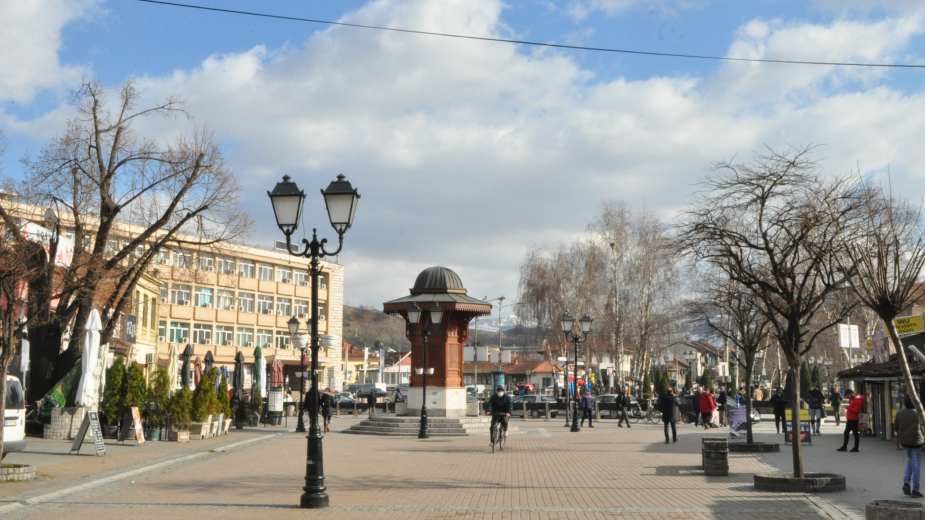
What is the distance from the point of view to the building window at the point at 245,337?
80287 millimetres

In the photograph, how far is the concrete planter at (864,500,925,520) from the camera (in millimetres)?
8742

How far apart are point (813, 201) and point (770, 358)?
296ft

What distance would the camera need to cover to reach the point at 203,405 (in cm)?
2800

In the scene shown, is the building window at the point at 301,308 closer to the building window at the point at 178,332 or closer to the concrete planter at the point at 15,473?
the building window at the point at 178,332

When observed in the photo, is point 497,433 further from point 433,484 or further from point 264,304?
point 264,304

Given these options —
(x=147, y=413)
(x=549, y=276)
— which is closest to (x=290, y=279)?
(x=549, y=276)

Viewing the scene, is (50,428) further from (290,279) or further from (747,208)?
(290,279)

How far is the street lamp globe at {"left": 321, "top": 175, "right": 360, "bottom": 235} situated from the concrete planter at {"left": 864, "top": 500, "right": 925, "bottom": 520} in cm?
827

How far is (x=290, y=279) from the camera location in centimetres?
8581

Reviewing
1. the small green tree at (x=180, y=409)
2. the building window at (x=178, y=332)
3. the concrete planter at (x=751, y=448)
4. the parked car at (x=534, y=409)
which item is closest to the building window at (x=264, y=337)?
the building window at (x=178, y=332)

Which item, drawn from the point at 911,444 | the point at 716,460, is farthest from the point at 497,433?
the point at 911,444

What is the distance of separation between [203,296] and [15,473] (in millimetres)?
62949

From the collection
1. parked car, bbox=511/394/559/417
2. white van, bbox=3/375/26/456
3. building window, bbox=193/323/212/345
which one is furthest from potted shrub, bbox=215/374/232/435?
building window, bbox=193/323/212/345

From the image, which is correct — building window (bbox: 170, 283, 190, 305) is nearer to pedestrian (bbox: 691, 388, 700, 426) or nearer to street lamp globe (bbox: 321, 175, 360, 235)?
pedestrian (bbox: 691, 388, 700, 426)
